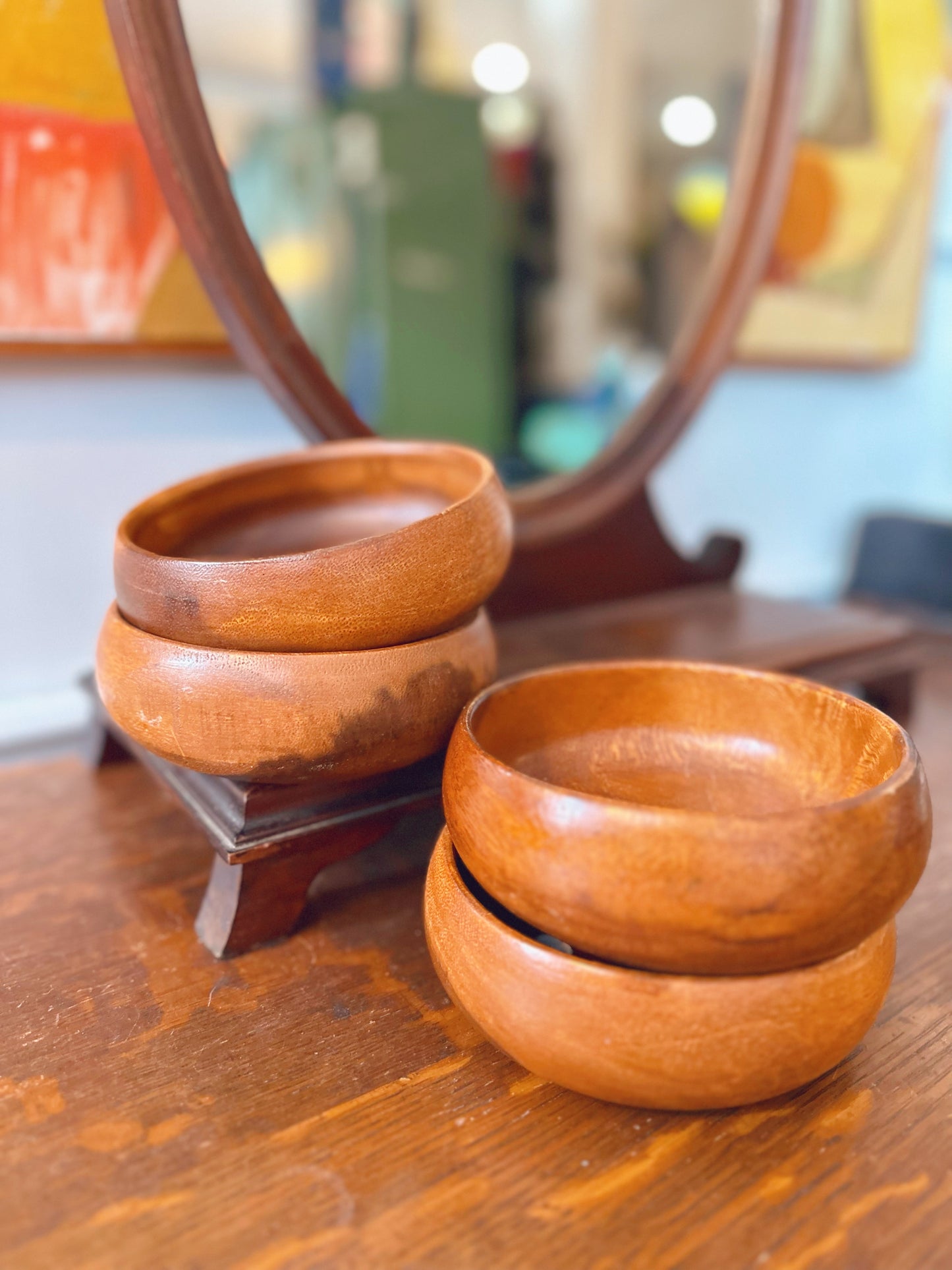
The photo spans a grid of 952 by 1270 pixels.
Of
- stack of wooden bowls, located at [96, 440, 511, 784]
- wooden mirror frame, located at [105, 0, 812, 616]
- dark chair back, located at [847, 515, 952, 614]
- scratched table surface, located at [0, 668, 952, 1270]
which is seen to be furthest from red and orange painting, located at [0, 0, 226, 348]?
dark chair back, located at [847, 515, 952, 614]

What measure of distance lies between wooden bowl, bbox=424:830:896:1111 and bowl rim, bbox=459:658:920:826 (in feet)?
0.17

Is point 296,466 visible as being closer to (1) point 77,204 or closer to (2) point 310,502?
(2) point 310,502

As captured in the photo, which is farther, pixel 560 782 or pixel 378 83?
pixel 378 83

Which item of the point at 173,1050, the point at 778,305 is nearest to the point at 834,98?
the point at 778,305

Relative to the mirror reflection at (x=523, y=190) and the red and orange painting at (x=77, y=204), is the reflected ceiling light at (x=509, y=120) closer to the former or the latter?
the mirror reflection at (x=523, y=190)

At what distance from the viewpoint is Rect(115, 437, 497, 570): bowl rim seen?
0.36 meters

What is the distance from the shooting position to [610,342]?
834 millimetres

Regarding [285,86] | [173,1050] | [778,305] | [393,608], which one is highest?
[285,86]

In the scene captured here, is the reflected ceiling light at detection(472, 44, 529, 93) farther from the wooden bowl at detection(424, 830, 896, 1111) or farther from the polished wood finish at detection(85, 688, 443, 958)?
the wooden bowl at detection(424, 830, 896, 1111)

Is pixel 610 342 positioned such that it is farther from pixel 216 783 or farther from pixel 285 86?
pixel 216 783

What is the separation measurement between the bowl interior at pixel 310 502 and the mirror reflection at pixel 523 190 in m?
0.24

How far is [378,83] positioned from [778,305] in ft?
1.45

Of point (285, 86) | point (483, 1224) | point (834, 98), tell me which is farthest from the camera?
point (834, 98)

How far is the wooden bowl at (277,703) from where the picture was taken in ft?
1.18
